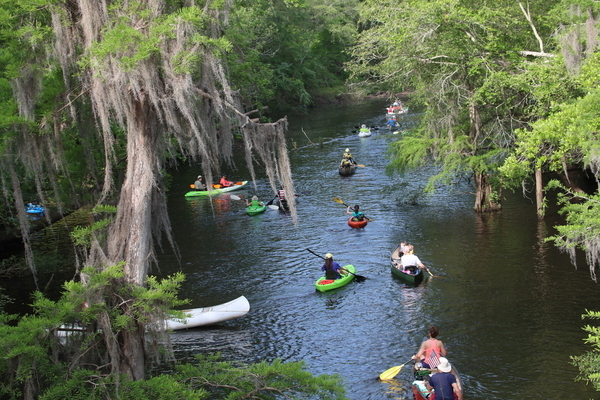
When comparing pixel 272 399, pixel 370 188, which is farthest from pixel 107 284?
pixel 370 188

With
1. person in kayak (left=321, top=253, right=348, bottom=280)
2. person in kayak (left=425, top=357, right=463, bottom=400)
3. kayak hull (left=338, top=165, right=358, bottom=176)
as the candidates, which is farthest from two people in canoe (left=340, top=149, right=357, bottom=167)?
person in kayak (left=425, top=357, right=463, bottom=400)

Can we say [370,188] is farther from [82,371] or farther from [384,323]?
[82,371]

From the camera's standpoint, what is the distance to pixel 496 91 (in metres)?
18.3

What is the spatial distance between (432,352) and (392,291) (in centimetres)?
534

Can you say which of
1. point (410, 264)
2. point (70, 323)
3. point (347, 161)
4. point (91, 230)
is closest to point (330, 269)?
point (410, 264)

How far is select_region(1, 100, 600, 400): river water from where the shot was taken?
40.5 feet

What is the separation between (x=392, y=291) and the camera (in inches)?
650

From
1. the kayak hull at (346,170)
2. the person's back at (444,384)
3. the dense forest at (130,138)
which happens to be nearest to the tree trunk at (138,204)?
the dense forest at (130,138)

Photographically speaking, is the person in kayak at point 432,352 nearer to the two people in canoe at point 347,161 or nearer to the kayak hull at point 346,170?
the kayak hull at point 346,170

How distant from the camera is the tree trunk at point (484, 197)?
875 inches

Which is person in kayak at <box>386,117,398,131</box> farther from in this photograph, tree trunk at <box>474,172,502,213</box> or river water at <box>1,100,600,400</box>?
tree trunk at <box>474,172,502,213</box>

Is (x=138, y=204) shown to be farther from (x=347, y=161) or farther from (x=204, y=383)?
(x=347, y=161)

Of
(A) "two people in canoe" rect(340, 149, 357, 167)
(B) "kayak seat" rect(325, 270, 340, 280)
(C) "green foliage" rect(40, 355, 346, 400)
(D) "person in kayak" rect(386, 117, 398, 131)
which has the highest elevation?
(D) "person in kayak" rect(386, 117, 398, 131)

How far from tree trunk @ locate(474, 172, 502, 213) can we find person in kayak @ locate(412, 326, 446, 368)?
12086mm
